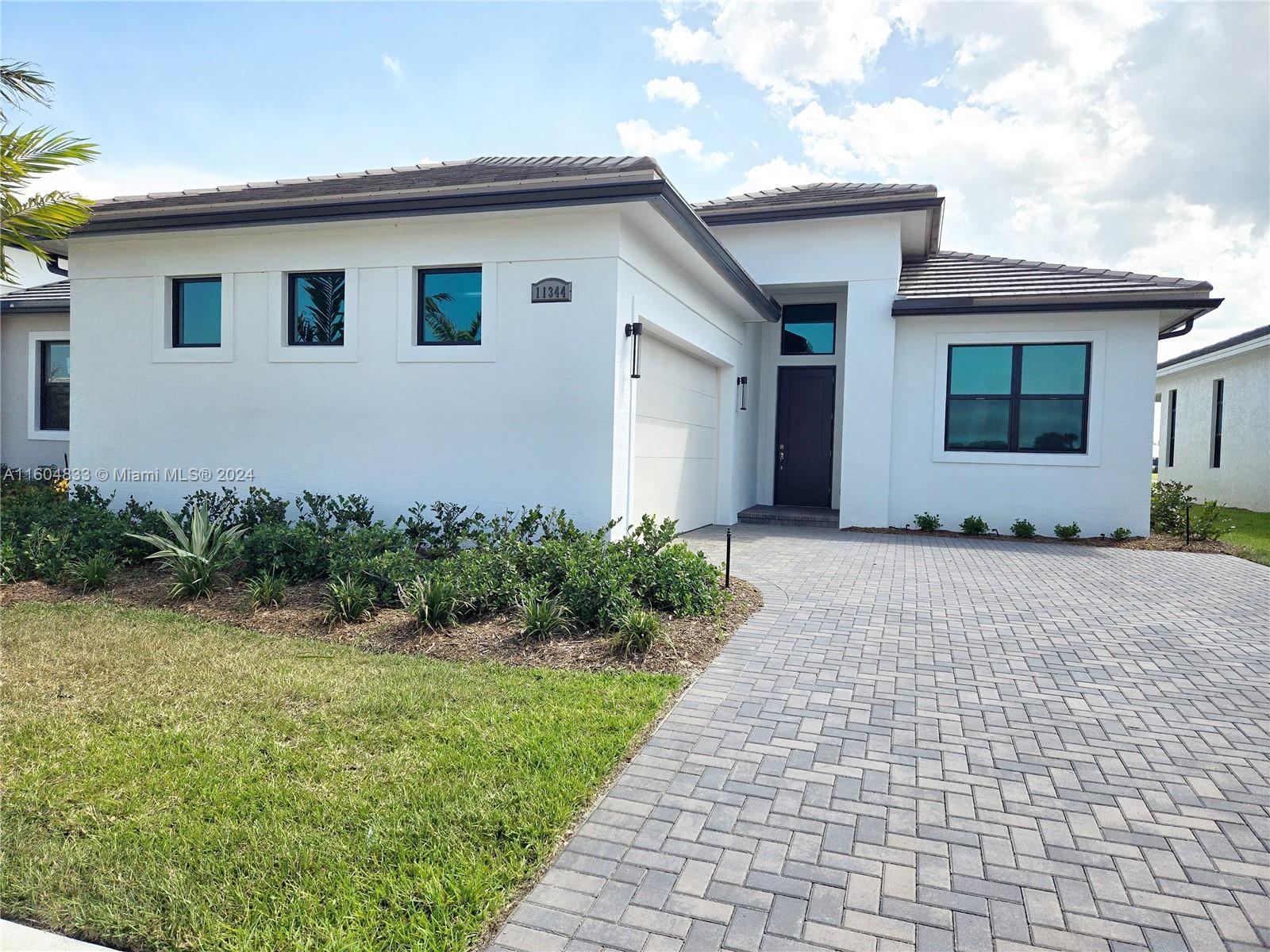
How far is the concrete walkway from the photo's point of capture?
2.27 m

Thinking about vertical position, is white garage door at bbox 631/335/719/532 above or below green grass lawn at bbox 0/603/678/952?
above

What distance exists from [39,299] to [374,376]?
37.9 ft

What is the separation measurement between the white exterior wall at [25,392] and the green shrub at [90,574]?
9.69m

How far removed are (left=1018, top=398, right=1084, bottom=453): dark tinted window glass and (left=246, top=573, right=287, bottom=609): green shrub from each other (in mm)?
11418

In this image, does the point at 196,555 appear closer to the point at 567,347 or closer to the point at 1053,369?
the point at 567,347

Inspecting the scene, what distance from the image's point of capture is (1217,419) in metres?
19.3

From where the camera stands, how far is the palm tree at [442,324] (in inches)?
334

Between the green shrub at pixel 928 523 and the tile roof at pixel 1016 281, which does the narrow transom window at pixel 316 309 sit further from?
the green shrub at pixel 928 523

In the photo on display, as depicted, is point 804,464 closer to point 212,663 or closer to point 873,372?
point 873,372

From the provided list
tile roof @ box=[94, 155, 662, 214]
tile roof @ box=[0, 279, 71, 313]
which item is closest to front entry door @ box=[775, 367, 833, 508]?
tile roof @ box=[94, 155, 662, 214]

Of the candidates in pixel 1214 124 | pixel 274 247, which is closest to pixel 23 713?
pixel 274 247

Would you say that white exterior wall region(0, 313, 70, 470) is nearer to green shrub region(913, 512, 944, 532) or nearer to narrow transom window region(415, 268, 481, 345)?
narrow transom window region(415, 268, 481, 345)

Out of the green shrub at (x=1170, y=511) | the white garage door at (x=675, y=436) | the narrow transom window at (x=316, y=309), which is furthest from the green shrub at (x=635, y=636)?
the green shrub at (x=1170, y=511)

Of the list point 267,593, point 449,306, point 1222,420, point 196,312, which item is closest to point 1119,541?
point 1222,420
